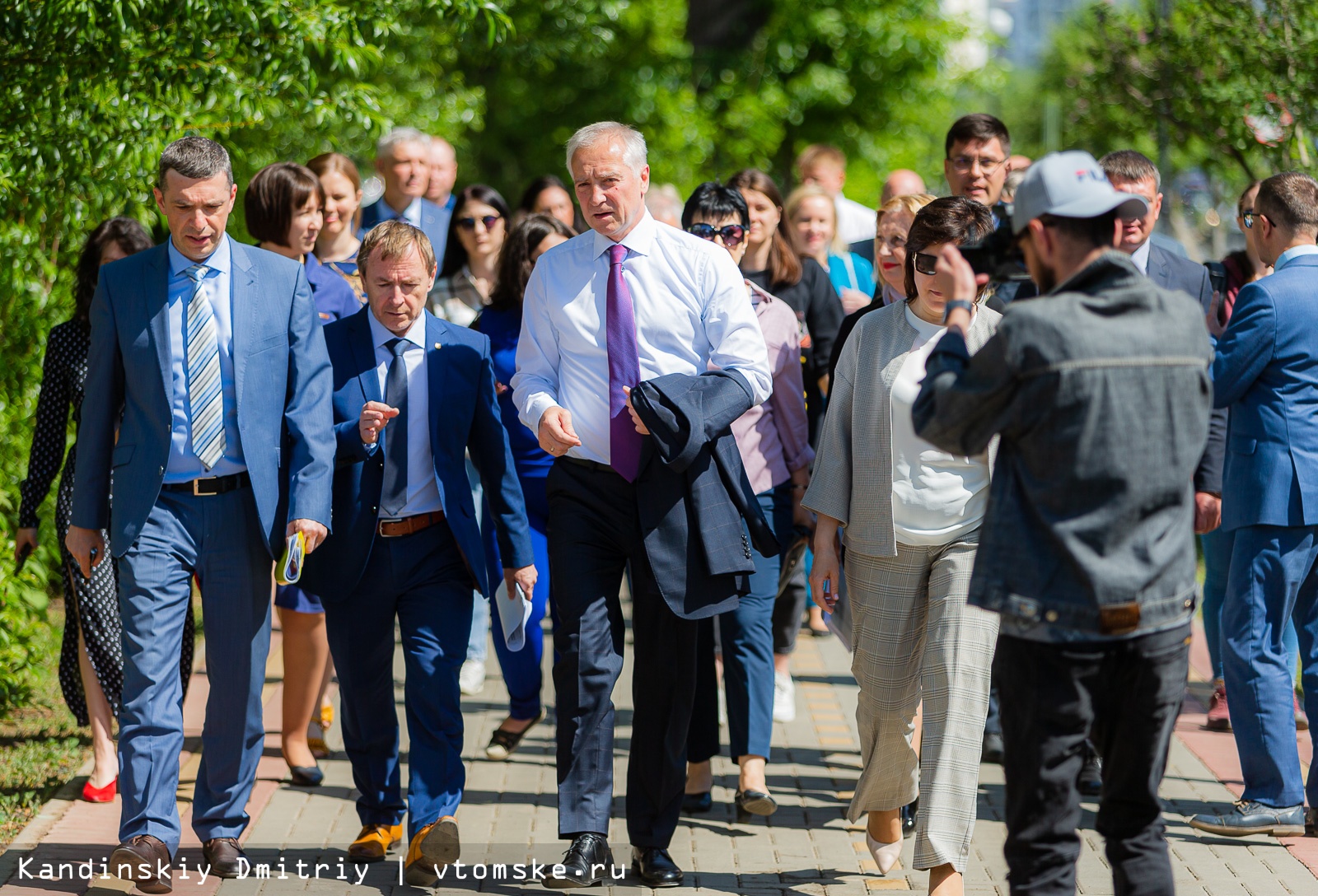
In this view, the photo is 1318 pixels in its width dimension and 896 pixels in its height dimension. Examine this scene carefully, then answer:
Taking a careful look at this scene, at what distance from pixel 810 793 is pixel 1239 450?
6.96ft

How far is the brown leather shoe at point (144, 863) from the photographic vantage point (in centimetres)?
450

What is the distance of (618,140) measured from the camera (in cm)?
484

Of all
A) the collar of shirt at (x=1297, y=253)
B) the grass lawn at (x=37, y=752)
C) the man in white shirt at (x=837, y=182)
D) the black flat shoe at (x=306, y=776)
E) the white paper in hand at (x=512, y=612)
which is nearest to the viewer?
the white paper in hand at (x=512, y=612)

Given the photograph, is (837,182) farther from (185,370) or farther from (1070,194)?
(1070,194)

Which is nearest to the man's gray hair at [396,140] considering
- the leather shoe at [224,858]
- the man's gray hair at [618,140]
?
the man's gray hair at [618,140]

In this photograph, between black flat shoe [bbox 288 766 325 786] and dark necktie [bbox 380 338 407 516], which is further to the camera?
black flat shoe [bbox 288 766 325 786]

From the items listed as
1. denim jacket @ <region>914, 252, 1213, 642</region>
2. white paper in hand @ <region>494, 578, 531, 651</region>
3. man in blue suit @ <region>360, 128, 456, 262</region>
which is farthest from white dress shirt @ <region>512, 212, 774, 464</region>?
man in blue suit @ <region>360, 128, 456, 262</region>

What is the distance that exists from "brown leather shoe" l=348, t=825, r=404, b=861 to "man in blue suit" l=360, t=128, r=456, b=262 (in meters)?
3.60

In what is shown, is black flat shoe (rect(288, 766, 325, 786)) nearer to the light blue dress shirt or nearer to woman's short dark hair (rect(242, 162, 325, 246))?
the light blue dress shirt

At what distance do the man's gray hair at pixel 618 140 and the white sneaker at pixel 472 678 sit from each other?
Answer: 3520 mm

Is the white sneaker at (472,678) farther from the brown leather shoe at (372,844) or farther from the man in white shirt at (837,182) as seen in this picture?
the man in white shirt at (837,182)

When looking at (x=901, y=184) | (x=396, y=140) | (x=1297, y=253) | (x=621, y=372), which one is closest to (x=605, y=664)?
(x=621, y=372)

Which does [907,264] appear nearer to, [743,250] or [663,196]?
[743,250]

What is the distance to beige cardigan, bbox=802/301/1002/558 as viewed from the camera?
15.5 feet
